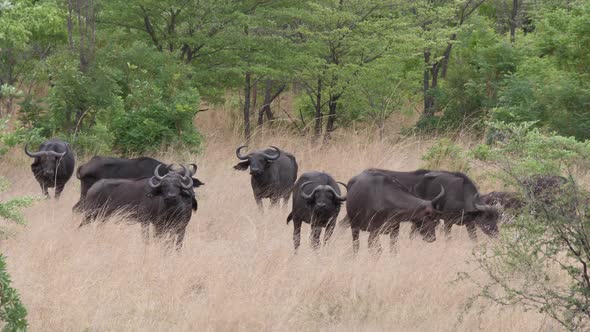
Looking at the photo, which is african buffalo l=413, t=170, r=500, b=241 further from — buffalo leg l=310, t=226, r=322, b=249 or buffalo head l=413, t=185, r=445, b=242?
buffalo leg l=310, t=226, r=322, b=249

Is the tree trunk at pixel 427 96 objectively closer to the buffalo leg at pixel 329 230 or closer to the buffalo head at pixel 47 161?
the buffalo head at pixel 47 161

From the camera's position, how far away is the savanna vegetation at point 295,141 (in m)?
8.16

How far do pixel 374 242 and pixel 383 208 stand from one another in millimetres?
472

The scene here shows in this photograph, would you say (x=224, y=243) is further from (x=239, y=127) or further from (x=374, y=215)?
(x=239, y=127)

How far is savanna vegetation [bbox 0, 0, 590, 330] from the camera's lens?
26.8 feet

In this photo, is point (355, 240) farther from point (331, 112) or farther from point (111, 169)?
point (331, 112)

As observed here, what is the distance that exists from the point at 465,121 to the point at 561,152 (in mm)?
16176

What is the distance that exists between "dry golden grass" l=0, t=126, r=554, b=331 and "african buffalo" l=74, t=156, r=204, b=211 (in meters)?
1.01

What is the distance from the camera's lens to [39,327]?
7977 mm

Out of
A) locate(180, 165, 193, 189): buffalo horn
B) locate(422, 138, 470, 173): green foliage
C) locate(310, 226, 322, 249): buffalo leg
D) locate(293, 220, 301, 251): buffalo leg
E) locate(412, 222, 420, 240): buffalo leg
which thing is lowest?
locate(422, 138, 470, 173): green foliage

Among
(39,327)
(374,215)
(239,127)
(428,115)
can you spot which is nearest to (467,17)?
(428,115)

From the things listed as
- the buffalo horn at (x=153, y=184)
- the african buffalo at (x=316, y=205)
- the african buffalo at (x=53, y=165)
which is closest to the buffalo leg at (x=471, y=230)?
the african buffalo at (x=316, y=205)

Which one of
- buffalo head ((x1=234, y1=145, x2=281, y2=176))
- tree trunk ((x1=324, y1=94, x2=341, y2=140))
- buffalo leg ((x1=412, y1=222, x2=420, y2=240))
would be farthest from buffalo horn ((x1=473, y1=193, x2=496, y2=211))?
tree trunk ((x1=324, y1=94, x2=341, y2=140))

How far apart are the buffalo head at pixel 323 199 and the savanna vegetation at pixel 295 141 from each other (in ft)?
1.71
